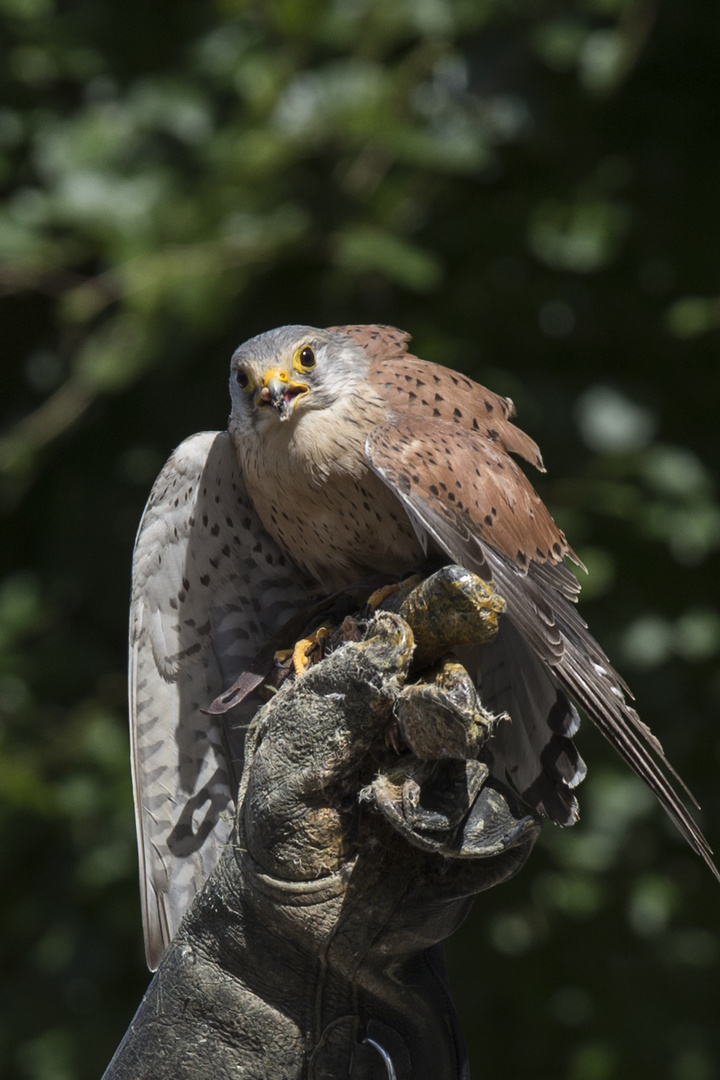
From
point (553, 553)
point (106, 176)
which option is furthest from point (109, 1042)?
point (106, 176)

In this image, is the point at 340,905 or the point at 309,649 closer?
the point at 340,905

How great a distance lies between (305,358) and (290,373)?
0.07 m

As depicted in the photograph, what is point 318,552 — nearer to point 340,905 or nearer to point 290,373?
point 290,373

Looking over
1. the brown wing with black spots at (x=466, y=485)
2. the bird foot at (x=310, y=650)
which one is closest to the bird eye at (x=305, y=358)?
the brown wing with black spots at (x=466, y=485)

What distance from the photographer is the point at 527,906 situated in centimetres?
369

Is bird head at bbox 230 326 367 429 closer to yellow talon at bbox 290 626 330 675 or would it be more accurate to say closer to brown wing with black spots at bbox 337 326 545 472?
brown wing with black spots at bbox 337 326 545 472

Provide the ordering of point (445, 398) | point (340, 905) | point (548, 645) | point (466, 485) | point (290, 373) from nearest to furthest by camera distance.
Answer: point (340, 905), point (548, 645), point (466, 485), point (445, 398), point (290, 373)

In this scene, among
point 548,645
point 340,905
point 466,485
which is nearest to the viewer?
point 340,905

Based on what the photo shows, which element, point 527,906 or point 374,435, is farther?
point 527,906

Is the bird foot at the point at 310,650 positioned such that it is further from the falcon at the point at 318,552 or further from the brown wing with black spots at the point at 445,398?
the brown wing with black spots at the point at 445,398

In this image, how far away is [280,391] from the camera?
2.50m

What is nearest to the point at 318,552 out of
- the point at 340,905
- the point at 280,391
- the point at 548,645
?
the point at 280,391

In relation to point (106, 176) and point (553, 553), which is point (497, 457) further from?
point (106, 176)

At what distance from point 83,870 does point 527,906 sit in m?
1.45
